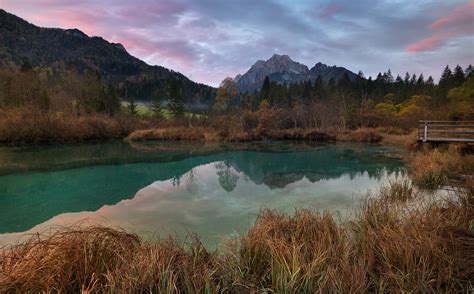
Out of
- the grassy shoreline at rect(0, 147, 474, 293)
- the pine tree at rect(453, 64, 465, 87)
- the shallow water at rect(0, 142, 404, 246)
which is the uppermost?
the pine tree at rect(453, 64, 465, 87)

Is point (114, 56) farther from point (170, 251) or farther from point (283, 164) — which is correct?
point (170, 251)

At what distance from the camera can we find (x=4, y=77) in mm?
33469

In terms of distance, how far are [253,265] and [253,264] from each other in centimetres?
1

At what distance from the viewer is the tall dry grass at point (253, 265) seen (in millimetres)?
2861

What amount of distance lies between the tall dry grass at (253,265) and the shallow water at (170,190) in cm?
210

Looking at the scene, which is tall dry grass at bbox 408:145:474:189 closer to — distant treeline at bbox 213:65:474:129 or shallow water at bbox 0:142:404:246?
shallow water at bbox 0:142:404:246

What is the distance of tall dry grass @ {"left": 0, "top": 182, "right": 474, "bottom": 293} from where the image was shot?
113 inches

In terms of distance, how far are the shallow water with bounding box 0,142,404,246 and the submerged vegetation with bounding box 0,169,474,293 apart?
6.84 ft

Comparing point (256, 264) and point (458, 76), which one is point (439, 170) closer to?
point (256, 264)

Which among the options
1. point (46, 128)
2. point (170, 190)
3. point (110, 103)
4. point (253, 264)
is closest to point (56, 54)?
point (110, 103)

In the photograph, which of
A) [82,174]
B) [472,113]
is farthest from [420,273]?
[472,113]

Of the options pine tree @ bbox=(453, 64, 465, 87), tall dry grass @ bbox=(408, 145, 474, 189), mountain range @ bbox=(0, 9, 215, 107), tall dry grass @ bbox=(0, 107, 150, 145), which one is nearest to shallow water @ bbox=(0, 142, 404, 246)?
tall dry grass @ bbox=(408, 145, 474, 189)

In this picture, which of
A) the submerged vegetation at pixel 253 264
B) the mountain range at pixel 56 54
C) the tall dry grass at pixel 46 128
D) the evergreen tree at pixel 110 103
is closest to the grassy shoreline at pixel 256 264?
the submerged vegetation at pixel 253 264

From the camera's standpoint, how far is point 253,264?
371 cm
